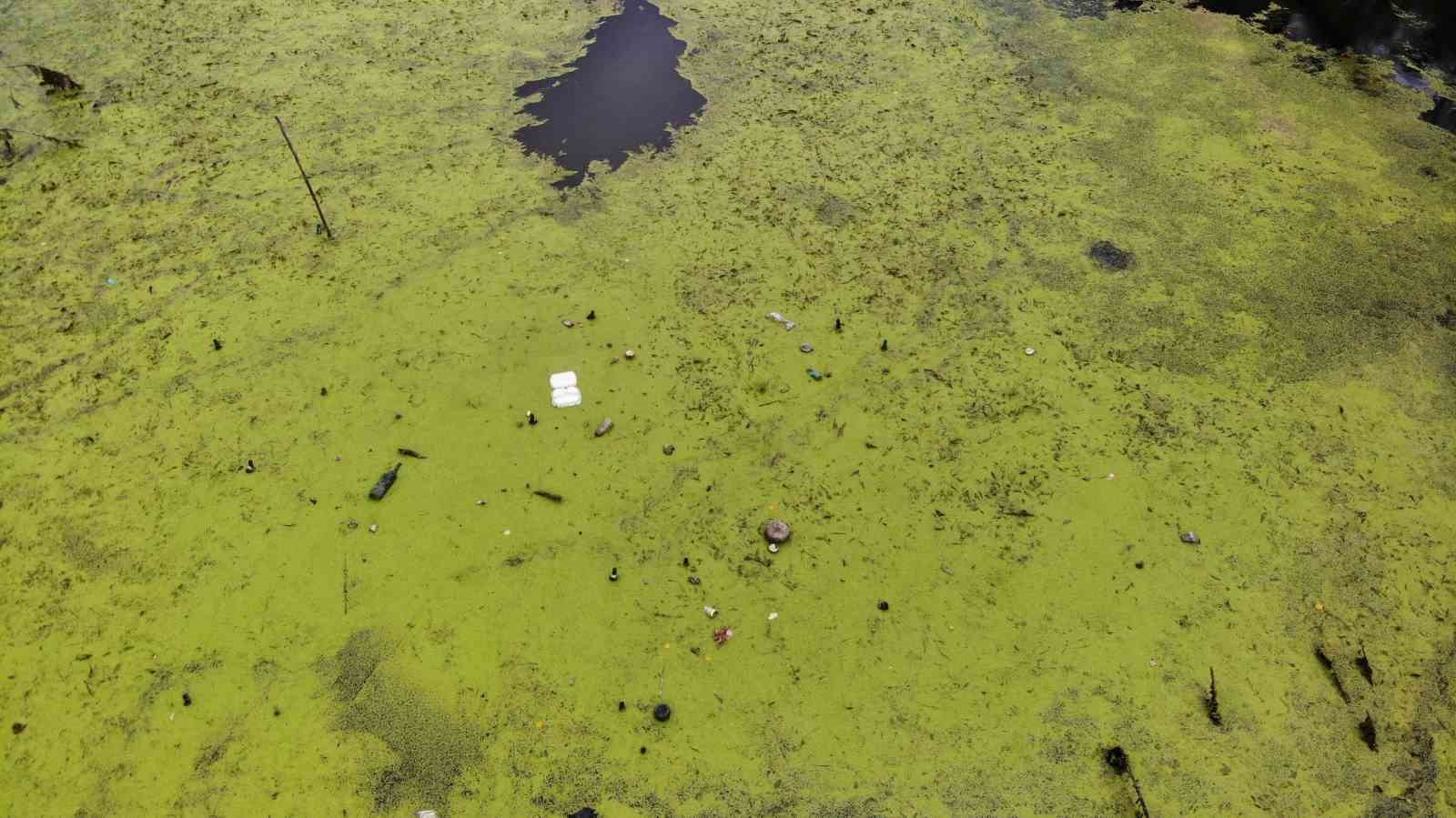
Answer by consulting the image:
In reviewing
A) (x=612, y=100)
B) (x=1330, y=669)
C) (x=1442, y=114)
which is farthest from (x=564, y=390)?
(x=1442, y=114)

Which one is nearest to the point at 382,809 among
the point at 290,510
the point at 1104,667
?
the point at 290,510

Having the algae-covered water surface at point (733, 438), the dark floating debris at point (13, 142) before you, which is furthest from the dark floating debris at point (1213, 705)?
the dark floating debris at point (13, 142)

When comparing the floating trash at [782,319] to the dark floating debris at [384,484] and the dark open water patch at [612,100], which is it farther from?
the dark floating debris at [384,484]

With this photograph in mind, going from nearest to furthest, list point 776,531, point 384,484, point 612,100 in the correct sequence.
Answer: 1. point 776,531
2. point 384,484
3. point 612,100

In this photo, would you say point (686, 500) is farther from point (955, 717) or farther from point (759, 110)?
point (759, 110)

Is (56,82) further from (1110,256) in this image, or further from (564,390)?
(1110,256)

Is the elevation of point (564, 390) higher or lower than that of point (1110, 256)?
lower

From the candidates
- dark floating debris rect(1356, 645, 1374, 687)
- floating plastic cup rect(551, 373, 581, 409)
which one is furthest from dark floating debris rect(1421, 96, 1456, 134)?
floating plastic cup rect(551, 373, 581, 409)

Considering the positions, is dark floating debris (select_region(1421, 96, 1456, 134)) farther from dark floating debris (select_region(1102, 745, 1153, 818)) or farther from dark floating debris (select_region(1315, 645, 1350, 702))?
dark floating debris (select_region(1102, 745, 1153, 818))
